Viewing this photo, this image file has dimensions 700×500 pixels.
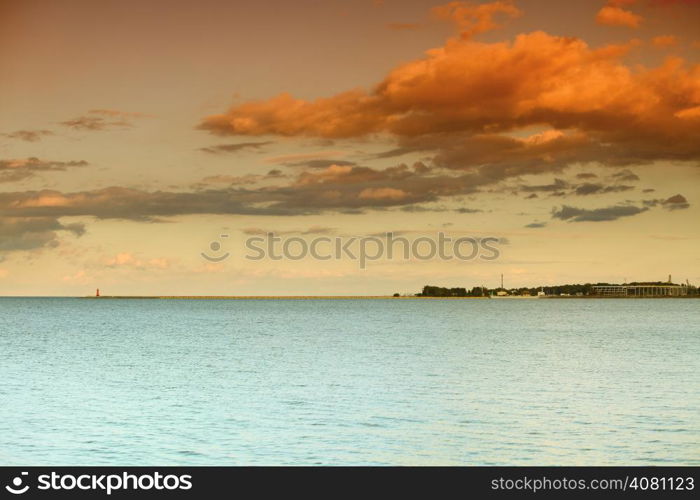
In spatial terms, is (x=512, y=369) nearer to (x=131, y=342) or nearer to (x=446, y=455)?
(x=446, y=455)

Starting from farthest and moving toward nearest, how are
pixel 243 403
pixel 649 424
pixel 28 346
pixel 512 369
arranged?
pixel 28 346
pixel 512 369
pixel 243 403
pixel 649 424

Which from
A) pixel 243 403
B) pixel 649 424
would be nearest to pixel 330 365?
pixel 243 403

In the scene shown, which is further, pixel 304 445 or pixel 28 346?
pixel 28 346

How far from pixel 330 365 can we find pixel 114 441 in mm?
23904

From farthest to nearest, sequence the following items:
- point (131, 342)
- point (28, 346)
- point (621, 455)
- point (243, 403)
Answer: point (131, 342) < point (28, 346) < point (243, 403) < point (621, 455)

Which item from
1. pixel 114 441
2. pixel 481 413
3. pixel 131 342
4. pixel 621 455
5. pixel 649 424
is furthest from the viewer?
pixel 131 342

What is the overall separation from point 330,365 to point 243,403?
1575cm

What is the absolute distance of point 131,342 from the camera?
7275cm

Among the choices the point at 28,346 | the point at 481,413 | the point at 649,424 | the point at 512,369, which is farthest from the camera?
the point at 28,346

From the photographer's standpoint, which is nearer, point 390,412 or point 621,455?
point 621,455

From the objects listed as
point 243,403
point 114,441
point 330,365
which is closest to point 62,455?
point 114,441

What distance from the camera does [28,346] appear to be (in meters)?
66.9
